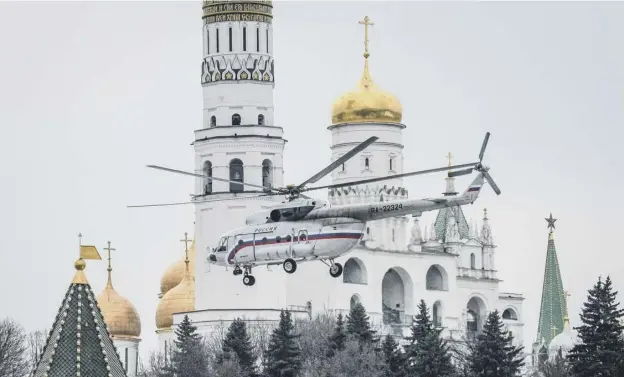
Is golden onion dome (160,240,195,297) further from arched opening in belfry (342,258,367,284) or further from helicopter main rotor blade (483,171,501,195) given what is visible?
helicopter main rotor blade (483,171,501,195)

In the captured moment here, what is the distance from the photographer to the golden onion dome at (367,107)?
142 meters

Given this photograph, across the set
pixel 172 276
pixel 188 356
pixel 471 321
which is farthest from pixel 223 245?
pixel 471 321

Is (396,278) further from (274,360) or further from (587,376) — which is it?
(587,376)

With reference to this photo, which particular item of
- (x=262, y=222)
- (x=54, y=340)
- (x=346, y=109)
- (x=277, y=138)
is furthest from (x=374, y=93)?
(x=54, y=340)

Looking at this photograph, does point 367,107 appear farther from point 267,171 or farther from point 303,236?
point 303,236

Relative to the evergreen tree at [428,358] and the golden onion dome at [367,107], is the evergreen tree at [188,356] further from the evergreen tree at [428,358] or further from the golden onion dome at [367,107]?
the golden onion dome at [367,107]

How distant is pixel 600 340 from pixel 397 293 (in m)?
44.0

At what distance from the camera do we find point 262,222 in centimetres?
8806

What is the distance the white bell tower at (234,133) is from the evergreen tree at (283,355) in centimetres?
1723

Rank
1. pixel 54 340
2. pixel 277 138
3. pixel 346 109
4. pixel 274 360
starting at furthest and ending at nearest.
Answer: pixel 346 109, pixel 277 138, pixel 274 360, pixel 54 340

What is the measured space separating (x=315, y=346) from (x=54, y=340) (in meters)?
41.5

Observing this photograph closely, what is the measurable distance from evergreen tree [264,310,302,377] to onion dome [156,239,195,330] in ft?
74.0

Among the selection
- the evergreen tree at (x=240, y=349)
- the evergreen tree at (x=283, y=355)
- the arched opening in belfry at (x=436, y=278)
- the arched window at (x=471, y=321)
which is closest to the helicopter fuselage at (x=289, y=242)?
the evergreen tree at (x=283, y=355)

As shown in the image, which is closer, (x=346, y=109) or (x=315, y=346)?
(x=315, y=346)
